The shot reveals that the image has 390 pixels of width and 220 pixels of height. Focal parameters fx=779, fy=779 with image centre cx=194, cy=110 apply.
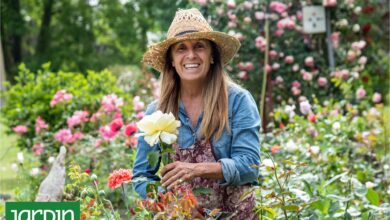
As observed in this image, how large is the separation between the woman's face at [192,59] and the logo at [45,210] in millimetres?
601

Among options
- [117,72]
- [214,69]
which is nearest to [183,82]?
[214,69]

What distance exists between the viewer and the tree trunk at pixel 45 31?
16.7 meters

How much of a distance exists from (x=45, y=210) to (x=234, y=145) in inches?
24.9

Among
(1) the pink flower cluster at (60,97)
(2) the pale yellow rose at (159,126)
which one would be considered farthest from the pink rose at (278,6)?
(2) the pale yellow rose at (159,126)

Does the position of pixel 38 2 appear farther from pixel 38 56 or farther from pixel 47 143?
pixel 47 143

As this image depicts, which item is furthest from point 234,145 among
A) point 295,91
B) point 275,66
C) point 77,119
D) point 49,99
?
point 275,66

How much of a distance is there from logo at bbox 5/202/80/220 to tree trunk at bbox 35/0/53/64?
1413 cm

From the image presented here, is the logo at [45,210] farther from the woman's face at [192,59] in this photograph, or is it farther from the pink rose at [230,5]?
the pink rose at [230,5]

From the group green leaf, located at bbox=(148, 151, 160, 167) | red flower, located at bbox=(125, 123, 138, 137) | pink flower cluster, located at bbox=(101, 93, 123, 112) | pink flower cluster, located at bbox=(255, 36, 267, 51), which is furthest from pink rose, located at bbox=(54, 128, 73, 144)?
green leaf, located at bbox=(148, 151, 160, 167)

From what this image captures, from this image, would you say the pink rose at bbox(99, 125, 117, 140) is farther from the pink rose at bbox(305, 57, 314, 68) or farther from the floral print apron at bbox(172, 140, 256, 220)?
the pink rose at bbox(305, 57, 314, 68)

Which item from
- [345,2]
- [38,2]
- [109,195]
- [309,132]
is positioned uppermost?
[38,2]

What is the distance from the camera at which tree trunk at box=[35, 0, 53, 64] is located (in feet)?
54.7

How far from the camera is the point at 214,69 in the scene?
272 centimetres

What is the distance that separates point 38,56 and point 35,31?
1.62 m
